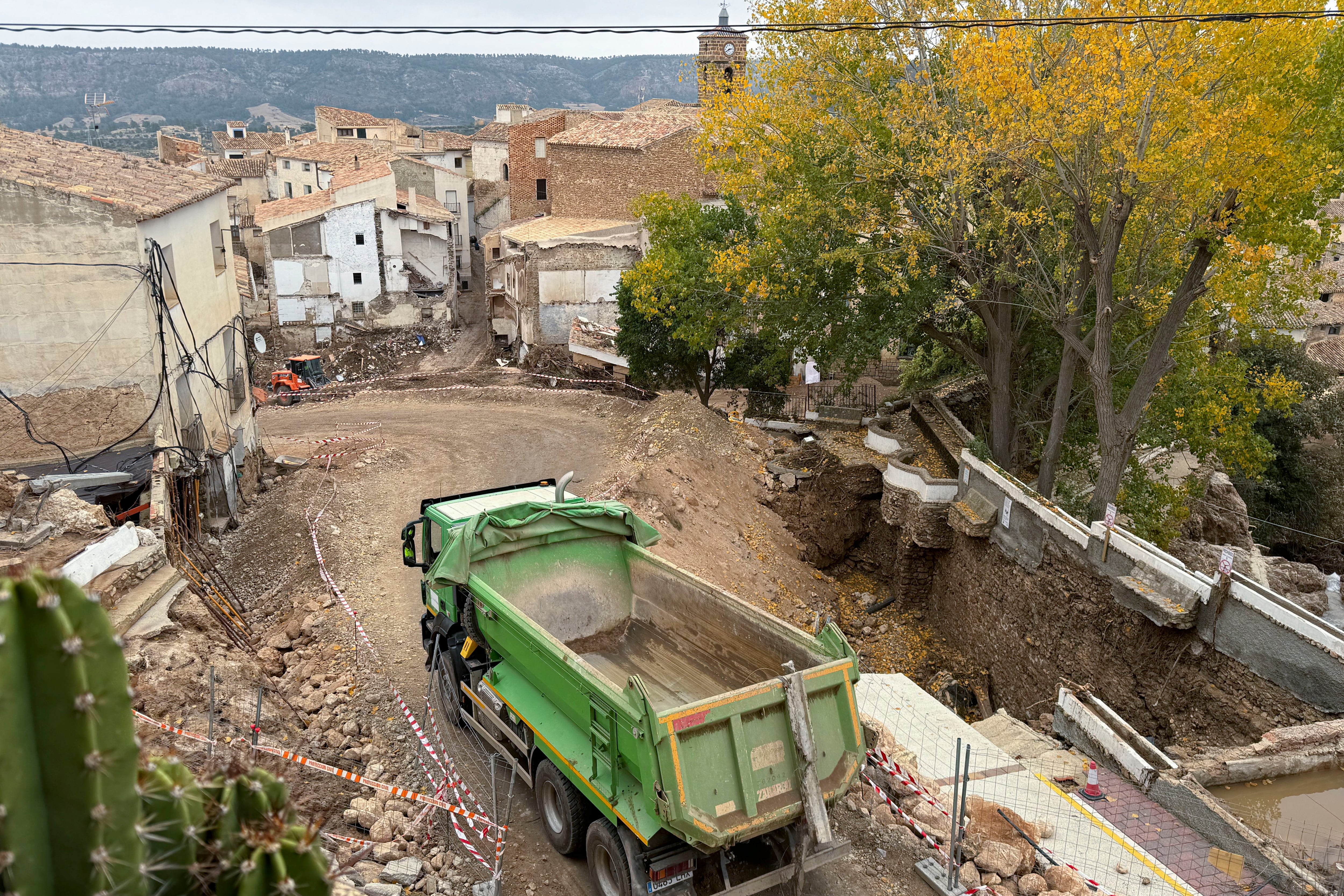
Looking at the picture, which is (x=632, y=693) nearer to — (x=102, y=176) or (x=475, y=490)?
(x=475, y=490)

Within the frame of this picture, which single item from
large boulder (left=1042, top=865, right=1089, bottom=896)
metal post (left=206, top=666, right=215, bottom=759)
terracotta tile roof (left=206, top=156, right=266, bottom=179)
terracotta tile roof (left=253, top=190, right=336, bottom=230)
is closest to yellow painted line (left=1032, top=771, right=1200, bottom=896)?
large boulder (left=1042, top=865, right=1089, bottom=896)

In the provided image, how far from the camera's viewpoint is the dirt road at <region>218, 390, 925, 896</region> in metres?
9.74

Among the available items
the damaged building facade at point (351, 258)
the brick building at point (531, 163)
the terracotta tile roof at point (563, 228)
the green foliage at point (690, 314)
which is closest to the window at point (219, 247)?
the green foliage at point (690, 314)

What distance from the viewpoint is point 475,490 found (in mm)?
20281

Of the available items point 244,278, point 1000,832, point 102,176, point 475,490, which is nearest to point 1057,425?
point 1000,832

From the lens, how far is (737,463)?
22.6 m

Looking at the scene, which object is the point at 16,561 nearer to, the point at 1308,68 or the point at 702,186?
the point at 1308,68

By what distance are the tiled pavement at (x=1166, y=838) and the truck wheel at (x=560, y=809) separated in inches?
228

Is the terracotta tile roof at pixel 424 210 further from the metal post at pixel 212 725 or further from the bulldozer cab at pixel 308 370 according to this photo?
the metal post at pixel 212 725

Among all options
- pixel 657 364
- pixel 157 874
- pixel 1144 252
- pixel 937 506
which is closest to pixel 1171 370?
pixel 1144 252

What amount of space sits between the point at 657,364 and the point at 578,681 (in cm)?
1942

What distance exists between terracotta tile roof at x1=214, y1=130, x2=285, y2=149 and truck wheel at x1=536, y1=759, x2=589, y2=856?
3064 inches

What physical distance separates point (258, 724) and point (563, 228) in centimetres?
3179

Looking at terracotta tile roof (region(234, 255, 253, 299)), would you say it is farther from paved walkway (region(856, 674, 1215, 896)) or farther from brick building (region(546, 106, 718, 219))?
paved walkway (region(856, 674, 1215, 896))
